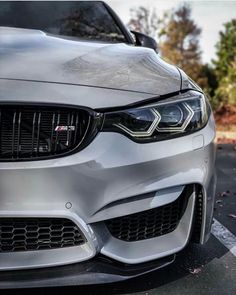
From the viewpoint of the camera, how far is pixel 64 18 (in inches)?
157

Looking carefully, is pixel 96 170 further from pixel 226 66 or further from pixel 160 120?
pixel 226 66

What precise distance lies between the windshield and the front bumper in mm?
1625

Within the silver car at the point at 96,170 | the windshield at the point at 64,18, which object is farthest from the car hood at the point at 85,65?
the windshield at the point at 64,18

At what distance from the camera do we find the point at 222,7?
1473cm

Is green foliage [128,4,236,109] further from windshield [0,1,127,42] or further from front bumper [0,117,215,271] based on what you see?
front bumper [0,117,215,271]

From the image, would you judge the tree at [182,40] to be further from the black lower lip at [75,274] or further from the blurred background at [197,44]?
the black lower lip at [75,274]

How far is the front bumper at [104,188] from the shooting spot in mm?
2127

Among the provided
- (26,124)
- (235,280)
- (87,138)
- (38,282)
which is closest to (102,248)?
(38,282)

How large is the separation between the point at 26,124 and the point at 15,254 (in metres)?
0.58

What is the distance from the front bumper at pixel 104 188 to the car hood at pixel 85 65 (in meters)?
0.30

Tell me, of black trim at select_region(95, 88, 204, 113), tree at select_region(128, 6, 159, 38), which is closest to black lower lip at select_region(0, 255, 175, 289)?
black trim at select_region(95, 88, 204, 113)

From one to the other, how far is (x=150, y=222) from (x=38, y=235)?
536 mm

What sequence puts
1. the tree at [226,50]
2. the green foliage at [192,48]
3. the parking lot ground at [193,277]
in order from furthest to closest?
the tree at [226,50], the green foliage at [192,48], the parking lot ground at [193,277]

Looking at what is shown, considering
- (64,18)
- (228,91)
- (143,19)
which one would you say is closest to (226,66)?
(228,91)
